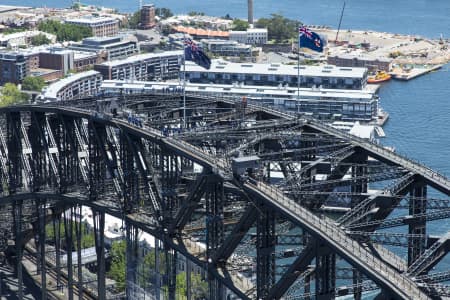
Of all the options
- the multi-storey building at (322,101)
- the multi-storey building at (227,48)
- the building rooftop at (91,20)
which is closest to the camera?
the multi-storey building at (322,101)

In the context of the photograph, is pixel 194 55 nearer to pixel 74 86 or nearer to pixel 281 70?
pixel 74 86

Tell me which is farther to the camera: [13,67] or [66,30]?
[66,30]

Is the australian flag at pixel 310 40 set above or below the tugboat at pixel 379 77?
above

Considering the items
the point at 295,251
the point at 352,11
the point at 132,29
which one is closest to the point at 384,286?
the point at 295,251

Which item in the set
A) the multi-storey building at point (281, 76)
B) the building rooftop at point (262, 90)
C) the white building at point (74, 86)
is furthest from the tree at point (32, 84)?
the multi-storey building at point (281, 76)

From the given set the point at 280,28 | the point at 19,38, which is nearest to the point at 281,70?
the point at 280,28

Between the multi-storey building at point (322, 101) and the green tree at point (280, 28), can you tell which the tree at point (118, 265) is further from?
the green tree at point (280, 28)

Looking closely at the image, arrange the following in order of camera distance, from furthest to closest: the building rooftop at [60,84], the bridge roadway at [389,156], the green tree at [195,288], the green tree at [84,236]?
the building rooftop at [60,84] → the green tree at [84,236] → the green tree at [195,288] → the bridge roadway at [389,156]
